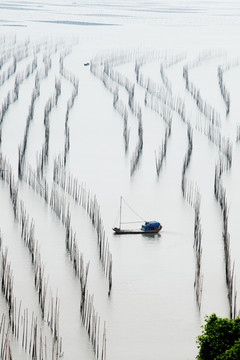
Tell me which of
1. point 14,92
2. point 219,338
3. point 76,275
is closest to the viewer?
point 219,338

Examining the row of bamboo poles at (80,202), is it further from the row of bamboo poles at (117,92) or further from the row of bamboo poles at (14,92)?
the row of bamboo poles at (14,92)

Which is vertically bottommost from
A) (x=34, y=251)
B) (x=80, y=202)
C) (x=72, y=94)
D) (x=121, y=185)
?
(x=34, y=251)

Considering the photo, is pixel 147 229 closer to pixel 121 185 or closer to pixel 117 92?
pixel 121 185

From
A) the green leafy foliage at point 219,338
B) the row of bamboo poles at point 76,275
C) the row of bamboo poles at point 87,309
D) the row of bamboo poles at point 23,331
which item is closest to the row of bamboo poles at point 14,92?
the row of bamboo poles at point 76,275

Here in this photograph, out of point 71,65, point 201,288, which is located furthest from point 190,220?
point 71,65

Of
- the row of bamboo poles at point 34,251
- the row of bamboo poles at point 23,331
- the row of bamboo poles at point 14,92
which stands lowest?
the row of bamboo poles at point 23,331

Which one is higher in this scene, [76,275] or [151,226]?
[151,226]

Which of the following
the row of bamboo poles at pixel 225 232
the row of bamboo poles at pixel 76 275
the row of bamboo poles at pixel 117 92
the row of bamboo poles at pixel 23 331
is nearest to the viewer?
the row of bamboo poles at pixel 23 331

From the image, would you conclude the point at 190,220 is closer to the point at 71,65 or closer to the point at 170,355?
the point at 170,355

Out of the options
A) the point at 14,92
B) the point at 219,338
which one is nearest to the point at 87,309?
the point at 219,338
